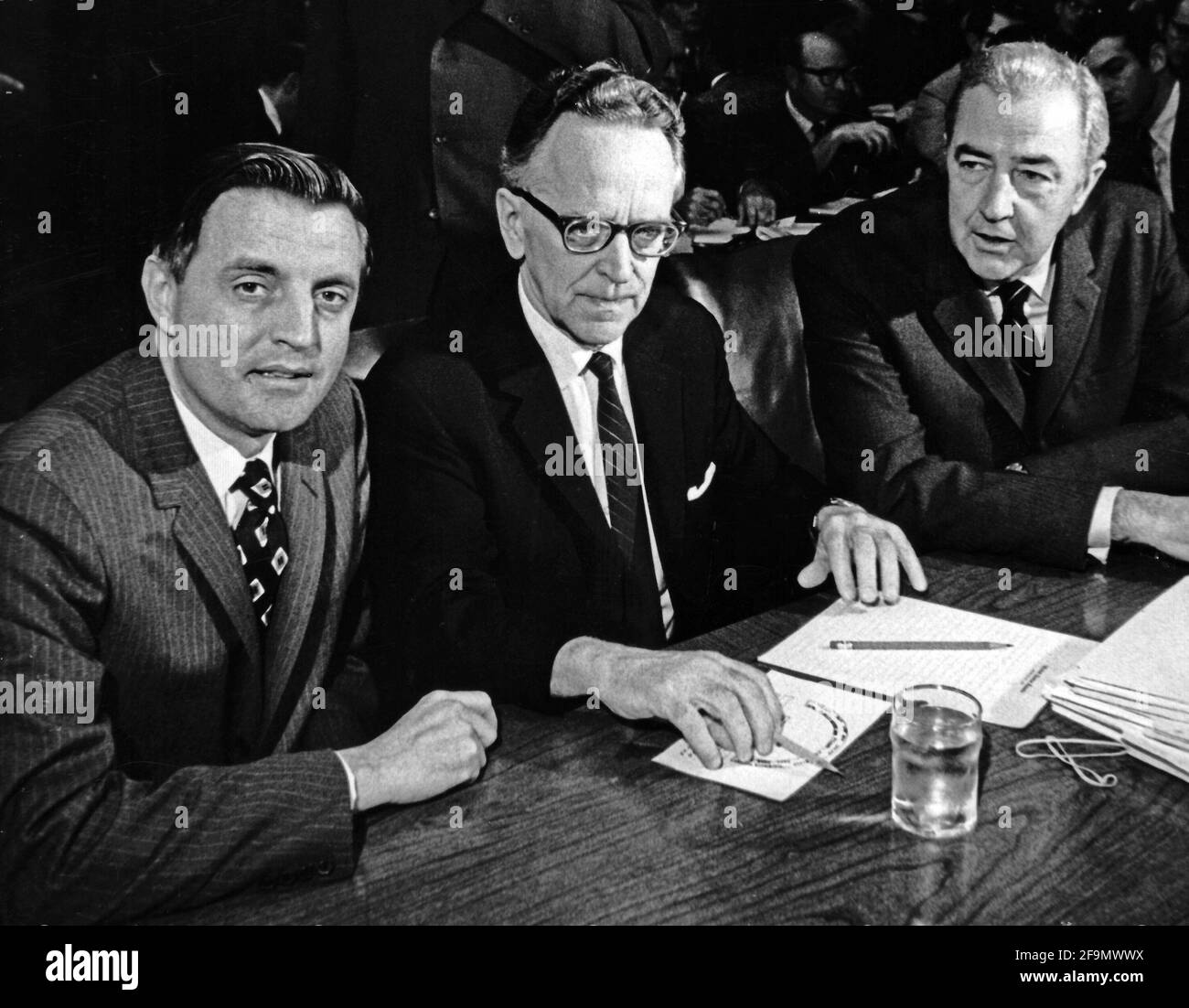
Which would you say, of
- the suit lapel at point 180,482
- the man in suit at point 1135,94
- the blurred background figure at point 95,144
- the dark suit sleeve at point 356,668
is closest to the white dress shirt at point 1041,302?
the man in suit at point 1135,94

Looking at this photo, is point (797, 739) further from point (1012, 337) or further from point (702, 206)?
point (1012, 337)

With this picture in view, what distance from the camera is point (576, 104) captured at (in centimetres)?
158

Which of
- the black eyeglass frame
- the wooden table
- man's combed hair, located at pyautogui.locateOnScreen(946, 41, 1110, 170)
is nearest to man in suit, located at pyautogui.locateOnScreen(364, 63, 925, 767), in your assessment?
the wooden table

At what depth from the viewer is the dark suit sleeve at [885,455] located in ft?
6.45

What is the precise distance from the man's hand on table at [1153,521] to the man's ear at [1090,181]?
513 millimetres

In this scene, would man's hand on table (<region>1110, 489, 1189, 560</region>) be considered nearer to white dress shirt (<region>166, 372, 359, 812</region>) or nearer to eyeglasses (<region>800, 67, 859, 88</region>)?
eyeglasses (<region>800, 67, 859, 88</region>)

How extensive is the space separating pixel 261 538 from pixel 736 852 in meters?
0.69

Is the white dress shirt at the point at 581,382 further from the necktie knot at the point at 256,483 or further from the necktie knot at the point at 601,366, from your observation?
the necktie knot at the point at 256,483

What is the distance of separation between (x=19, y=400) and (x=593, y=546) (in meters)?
0.80

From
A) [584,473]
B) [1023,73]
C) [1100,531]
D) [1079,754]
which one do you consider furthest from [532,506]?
[1023,73]

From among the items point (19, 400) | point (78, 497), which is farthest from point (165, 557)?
point (19, 400)

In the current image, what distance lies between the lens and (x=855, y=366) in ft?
6.54

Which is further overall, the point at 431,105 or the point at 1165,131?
the point at 1165,131
